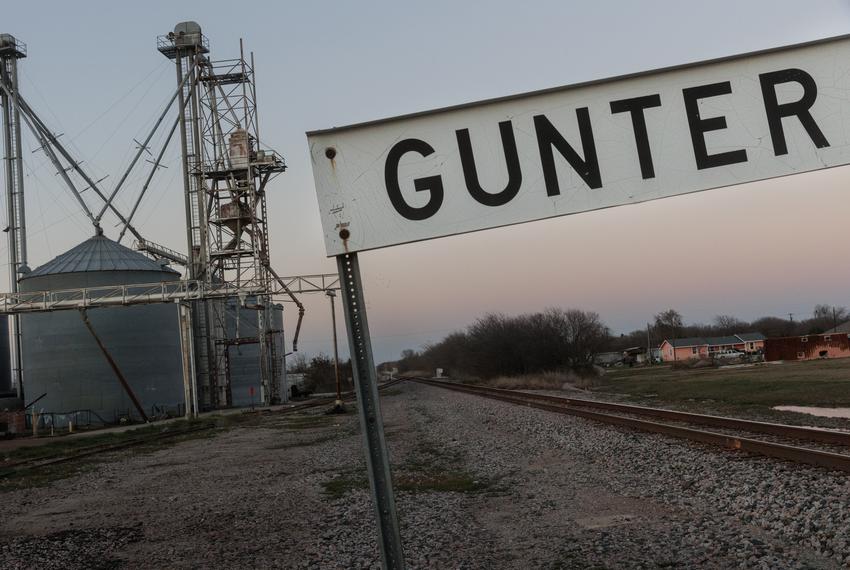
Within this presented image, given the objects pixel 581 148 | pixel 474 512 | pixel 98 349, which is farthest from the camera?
pixel 98 349

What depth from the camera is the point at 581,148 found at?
3.25 m

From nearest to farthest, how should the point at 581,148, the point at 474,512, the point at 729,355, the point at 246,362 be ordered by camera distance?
the point at 581,148 → the point at 474,512 → the point at 246,362 → the point at 729,355

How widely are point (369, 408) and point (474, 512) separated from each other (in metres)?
5.76

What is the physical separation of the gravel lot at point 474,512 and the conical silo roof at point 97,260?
92.6 feet

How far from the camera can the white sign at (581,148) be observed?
318 cm

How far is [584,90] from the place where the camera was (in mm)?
3283

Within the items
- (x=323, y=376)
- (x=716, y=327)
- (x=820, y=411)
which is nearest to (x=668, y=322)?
(x=716, y=327)

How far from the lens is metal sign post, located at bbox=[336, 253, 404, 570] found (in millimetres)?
3041

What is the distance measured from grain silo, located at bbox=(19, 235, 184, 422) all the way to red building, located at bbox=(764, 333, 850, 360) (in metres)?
43.5

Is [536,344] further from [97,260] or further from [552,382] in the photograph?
[97,260]

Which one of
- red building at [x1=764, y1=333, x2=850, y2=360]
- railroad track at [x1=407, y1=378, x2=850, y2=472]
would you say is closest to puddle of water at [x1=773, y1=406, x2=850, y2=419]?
railroad track at [x1=407, y1=378, x2=850, y2=472]

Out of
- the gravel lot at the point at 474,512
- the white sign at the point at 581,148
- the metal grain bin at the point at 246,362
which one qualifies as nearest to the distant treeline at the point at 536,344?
the metal grain bin at the point at 246,362

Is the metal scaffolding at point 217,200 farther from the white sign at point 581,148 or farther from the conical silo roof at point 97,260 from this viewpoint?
the white sign at point 581,148

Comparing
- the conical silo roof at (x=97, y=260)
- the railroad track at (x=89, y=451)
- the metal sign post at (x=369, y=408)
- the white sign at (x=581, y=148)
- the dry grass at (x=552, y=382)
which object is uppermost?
the conical silo roof at (x=97, y=260)
